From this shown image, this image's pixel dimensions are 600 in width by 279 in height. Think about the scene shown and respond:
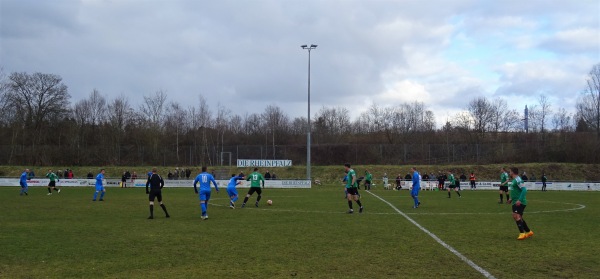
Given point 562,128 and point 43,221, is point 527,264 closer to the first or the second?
point 43,221

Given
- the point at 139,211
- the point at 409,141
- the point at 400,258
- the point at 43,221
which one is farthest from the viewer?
the point at 409,141

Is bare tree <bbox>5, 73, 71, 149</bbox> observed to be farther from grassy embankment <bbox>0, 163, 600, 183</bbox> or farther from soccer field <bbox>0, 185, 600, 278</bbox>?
soccer field <bbox>0, 185, 600, 278</bbox>

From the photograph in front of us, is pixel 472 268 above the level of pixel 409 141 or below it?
below

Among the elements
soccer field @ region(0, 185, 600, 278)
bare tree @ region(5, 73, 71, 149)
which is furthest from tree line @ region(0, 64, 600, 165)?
soccer field @ region(0, 185, 600, 278)

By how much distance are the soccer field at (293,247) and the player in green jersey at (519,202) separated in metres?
0.30

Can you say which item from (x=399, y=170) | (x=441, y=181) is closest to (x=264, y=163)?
(x=399, y=170)

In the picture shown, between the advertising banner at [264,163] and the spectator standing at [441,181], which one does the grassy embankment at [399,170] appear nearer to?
the advertising banner at [264,163]

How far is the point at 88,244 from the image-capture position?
11.7 meters

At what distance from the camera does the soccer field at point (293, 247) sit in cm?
875

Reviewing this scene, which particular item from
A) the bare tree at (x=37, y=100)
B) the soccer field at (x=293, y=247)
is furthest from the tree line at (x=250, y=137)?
the soccer field at (x=293, y=247)

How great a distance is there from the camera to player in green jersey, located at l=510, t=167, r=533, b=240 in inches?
504

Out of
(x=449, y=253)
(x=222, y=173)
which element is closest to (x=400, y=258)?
(x=449, y=253)

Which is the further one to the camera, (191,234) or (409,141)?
(409,141)

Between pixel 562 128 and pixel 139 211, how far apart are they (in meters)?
78.8
